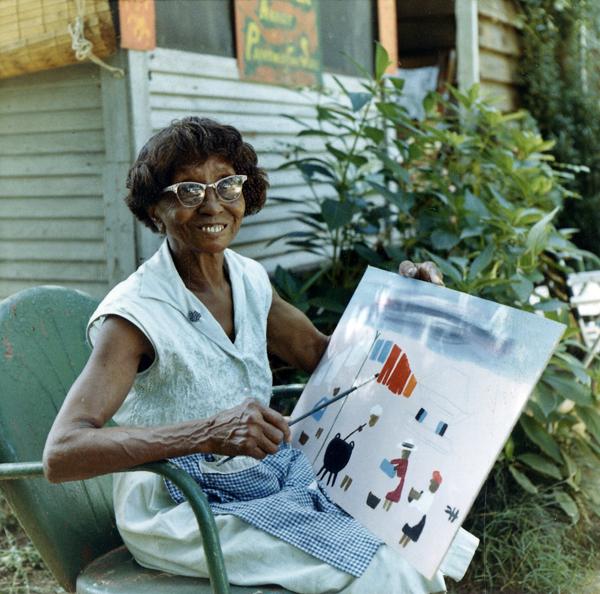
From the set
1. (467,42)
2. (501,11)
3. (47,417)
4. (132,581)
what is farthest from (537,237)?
(501,11)

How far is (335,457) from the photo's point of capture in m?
2.07

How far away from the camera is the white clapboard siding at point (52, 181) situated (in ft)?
12.2

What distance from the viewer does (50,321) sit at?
7.79 feet

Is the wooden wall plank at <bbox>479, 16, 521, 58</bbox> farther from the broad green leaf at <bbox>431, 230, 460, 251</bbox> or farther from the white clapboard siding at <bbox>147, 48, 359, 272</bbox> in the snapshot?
the broad green leaf at <bbox>431, 230, 460, 251</bbox>

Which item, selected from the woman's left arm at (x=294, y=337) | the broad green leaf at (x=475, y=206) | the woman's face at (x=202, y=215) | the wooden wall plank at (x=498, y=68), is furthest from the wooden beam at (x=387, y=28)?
the woman's face at (x=202, y=215)

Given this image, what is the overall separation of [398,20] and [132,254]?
565 centimetres

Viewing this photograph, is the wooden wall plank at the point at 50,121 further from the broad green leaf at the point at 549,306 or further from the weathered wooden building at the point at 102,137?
the broad green leaf at the point at 549,306

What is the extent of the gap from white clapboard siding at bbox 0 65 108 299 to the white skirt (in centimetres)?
183

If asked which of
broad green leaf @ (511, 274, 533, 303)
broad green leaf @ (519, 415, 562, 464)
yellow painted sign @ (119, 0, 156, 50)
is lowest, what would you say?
broad green leaf @ (519, 415, 562, 464)

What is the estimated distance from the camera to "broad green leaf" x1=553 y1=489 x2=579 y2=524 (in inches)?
145

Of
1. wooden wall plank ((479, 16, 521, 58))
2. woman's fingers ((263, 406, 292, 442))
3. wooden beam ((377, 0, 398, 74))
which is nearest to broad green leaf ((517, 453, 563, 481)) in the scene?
woman's fingers ((263, 406, 292, 442))

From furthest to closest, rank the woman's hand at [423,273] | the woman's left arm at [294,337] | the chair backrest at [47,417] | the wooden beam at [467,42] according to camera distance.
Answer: the wooden beam at [467,42] → the woman's left arm at [294,337] → the woman's hand at [423,273] → the chair backrest at [47,417]

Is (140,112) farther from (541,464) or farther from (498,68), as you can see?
(498,68)

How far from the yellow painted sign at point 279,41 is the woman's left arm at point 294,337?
7.09ft
